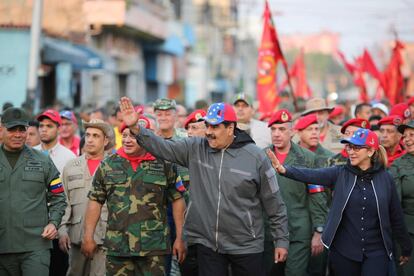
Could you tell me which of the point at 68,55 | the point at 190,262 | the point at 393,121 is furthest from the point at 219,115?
the point at 68,55

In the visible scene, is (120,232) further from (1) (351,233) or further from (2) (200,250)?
(1) (351,233)

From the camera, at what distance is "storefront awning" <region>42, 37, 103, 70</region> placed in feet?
81.9

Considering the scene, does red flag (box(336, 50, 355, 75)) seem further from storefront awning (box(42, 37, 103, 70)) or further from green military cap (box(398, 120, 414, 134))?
green military cap (box(398, 120, 414, 134))

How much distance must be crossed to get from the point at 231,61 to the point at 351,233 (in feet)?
245

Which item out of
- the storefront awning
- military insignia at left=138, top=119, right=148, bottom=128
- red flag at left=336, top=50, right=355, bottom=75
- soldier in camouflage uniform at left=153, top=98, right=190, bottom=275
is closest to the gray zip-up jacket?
military insignia at left=138, top=119, right=148, bottom=128

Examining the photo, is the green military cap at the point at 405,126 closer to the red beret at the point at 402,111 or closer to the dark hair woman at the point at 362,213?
the dark hair woman at the point at 362,213

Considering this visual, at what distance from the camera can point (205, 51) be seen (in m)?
64.3

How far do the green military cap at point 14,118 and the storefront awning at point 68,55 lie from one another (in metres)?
16.6

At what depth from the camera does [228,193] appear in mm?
7770

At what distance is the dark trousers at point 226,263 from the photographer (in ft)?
25.8

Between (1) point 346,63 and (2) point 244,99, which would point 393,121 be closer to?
(2) point 244,99

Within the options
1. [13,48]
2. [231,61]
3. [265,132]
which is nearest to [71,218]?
[265,132]

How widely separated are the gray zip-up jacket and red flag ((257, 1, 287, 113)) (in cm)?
915

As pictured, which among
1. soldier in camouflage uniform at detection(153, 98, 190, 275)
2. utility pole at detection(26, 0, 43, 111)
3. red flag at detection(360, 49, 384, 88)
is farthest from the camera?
red flag at detection(360, 49, 384, 88)
